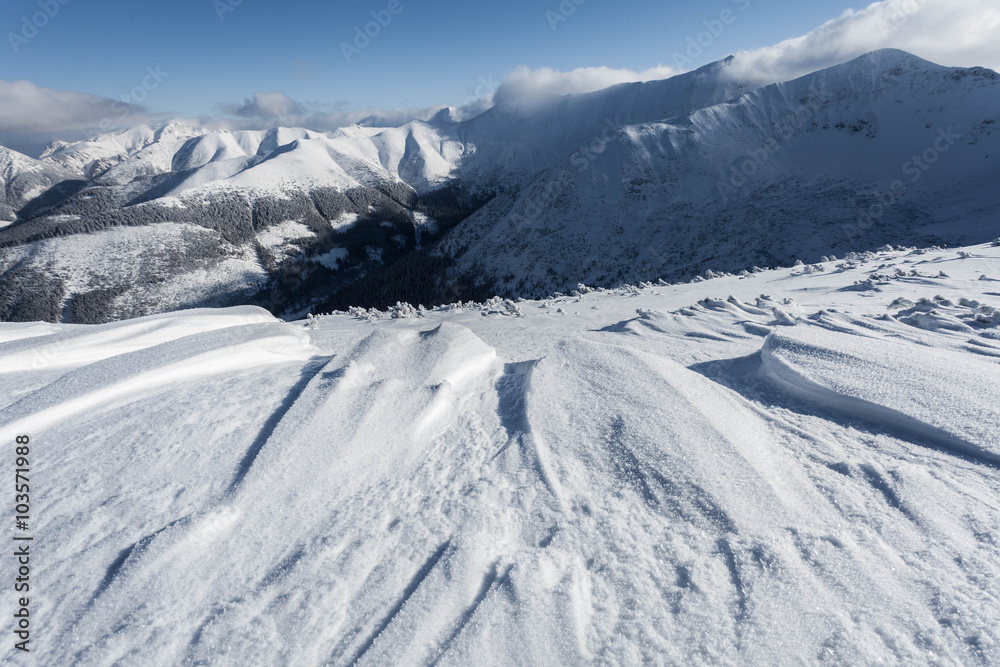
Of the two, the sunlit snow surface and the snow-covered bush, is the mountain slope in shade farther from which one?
the sunlit snow surface

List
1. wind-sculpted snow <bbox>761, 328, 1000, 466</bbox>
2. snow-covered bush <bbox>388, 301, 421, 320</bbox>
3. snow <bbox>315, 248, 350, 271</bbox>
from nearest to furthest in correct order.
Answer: wind-sculpted snow <bbox>761, 328, 1000, 466</bbox>
snow-covered bush <bbox>388, 301, 421, 320</bbox>
snow <bbox>315, 248, 350, 271</bbox>

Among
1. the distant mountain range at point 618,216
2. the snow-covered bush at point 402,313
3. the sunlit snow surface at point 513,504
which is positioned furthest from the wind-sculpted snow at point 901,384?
the distant mountain range at point 618,216

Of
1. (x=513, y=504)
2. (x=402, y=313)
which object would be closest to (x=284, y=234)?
(x=402, y=313)

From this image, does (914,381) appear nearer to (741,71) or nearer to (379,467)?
(379,467)

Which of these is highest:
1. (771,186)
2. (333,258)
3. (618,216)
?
(333,258)

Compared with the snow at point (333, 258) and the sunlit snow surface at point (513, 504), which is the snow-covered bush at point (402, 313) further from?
the snow at point (333, 258)

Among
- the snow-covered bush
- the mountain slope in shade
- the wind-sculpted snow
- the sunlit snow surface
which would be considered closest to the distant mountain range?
the mountain slope in shade

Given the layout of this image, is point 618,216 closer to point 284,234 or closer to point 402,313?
point 402,313
